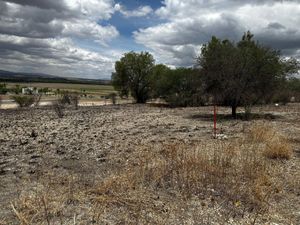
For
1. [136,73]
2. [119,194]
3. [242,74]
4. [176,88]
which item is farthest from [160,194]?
[136,73]

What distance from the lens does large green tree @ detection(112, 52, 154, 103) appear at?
49844 millimetres

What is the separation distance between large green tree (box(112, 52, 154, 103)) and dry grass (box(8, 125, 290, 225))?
136 ft

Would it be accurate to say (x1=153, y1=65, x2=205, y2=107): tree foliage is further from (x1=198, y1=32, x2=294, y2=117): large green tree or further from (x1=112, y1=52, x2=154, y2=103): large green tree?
(x1=198, y1=32, x2=294, y2=117): large green tree

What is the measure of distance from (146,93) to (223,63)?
30.0 meters

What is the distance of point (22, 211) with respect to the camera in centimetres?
546

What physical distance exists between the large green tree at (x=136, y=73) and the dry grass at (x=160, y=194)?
41548mm

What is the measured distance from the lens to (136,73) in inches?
1976

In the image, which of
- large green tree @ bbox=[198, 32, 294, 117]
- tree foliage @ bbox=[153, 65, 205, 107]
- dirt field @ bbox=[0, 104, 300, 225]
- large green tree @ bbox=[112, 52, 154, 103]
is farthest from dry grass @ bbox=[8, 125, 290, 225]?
large green tree @ bbox=[112, 52, 154, 103]

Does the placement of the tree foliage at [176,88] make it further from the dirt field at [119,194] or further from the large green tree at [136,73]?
the dirt field at [119,194]

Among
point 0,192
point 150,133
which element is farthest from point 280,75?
point 0,192

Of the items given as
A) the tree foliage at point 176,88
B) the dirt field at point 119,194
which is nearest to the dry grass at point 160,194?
the dirt field at point 119,194

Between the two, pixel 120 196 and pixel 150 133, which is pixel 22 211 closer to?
pixel 120 196

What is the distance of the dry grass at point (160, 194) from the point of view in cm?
544

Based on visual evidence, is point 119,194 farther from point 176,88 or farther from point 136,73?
point 136,73
